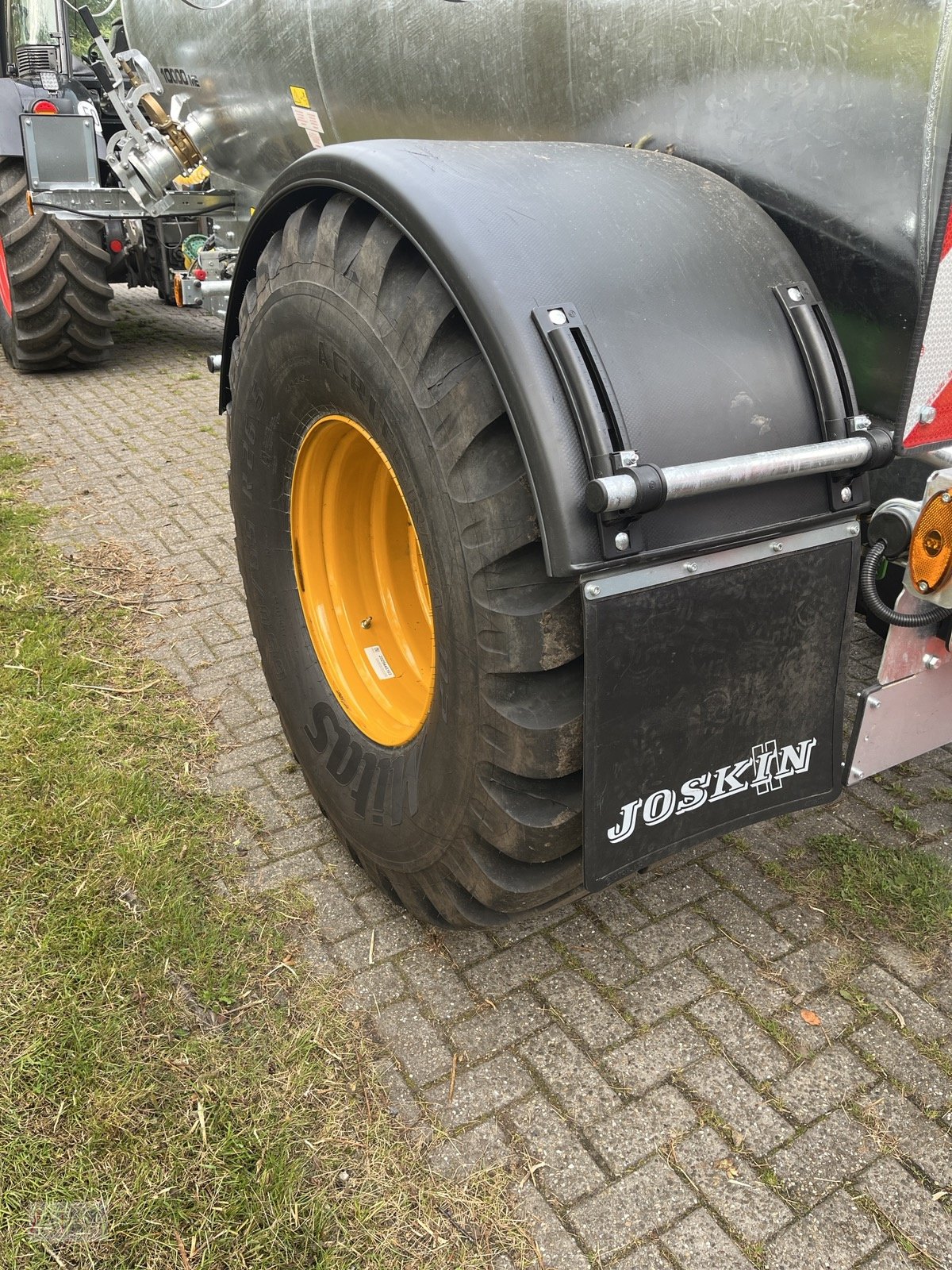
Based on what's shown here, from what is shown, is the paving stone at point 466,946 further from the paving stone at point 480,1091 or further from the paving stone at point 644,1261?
the paving stone at point 644,1261

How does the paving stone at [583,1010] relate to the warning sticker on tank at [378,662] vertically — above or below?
below

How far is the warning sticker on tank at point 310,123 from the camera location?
339 centimetres

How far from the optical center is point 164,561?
412cm

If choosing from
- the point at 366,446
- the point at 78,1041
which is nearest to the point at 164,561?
the point at 366,446

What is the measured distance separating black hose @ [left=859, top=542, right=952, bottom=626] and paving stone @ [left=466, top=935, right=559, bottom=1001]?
1037 mm

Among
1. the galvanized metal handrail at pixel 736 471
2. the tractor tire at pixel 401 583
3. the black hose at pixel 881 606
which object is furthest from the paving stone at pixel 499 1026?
the galvanized metal handrail at pixel 736 471

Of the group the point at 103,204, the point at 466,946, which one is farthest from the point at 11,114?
the point at 466,946

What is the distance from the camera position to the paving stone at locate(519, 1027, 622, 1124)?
1.85m

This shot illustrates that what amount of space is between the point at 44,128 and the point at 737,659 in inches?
249

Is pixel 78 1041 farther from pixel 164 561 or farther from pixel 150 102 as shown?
pixel 150 102

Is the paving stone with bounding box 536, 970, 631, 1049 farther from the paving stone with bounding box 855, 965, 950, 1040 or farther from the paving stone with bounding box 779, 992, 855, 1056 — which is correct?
the paving stone with bounding box 855, 965, 950, 1040

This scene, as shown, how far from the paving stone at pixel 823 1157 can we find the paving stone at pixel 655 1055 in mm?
238

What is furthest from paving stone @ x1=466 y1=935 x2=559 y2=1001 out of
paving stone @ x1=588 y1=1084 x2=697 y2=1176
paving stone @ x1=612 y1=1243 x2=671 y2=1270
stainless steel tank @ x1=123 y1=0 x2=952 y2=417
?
stainless steel tank @ x1=123 y1=0 x2=952 y2=417

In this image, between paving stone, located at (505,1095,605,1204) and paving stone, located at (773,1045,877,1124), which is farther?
paving stone, located at (773,1045,877,1124)
